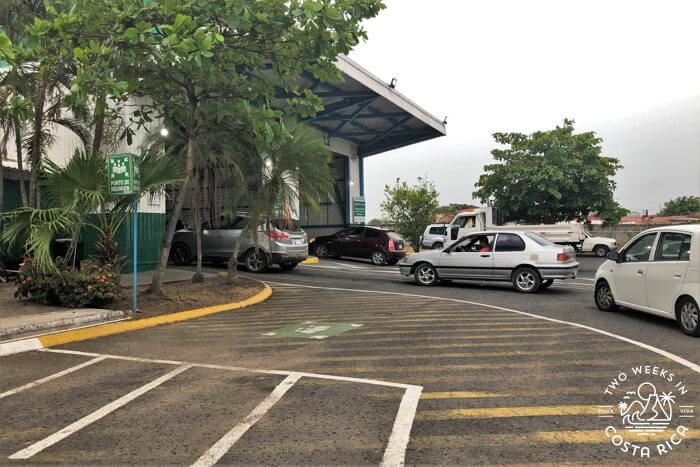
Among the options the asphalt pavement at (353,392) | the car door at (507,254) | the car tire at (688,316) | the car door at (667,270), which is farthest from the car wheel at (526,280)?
the car tire at (688,316)

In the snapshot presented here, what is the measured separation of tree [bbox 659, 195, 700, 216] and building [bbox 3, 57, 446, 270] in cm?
6382

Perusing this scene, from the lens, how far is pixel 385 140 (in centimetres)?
3170

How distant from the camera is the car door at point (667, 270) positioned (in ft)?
22.6

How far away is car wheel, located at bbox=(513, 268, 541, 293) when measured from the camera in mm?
11523

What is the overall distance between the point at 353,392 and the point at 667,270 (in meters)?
5.43

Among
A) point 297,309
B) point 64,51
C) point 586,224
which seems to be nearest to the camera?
point 64,51

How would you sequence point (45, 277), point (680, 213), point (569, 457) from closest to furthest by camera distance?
point (569, 457), point (45, 277), point (680, 213)

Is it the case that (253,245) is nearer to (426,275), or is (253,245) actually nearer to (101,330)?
(426,275)

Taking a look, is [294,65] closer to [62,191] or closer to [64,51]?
[64,51]

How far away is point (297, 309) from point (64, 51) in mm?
5709

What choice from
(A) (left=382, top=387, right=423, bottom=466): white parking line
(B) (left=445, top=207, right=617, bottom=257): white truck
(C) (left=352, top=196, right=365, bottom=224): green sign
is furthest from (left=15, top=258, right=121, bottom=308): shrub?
(C) (left=352, top=196, right=365, bottom=224): green sign

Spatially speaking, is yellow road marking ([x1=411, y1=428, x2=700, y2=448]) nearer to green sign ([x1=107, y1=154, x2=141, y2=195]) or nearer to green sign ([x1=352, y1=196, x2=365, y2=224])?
green sign ([x1=107, y1=154, x2=141, y2=195])

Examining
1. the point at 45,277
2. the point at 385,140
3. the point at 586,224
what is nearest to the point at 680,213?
the point at 586,224

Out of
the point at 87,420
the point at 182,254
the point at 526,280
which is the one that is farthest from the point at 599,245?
the point at 87,420
